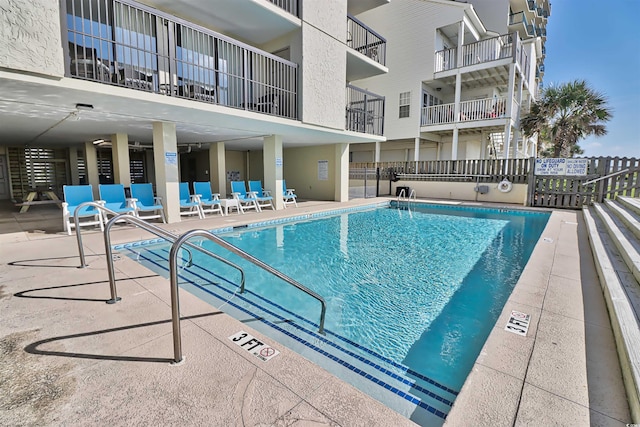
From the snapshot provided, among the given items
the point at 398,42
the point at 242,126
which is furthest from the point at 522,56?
the point at 242,126

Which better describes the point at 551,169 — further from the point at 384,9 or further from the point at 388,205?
the point at 384,9

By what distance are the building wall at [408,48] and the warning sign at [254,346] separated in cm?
1967

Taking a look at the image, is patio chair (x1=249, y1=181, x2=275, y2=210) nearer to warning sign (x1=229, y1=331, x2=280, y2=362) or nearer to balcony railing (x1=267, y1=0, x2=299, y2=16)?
balcony railing (x1=267, y1=0, x2=299, y2=16)

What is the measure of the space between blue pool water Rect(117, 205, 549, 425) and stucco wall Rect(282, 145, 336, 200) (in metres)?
6.59

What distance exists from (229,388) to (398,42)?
23030 mm

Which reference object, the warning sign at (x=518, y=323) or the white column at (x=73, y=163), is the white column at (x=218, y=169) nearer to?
the white column at (x=73, y=163)

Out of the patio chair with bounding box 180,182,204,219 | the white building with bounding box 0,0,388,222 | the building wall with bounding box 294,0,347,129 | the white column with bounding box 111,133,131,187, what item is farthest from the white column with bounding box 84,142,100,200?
the building wall with bounding box 294,0,347,129

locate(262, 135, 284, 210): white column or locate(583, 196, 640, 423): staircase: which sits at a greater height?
locate(262, 135, 284, 210): white column

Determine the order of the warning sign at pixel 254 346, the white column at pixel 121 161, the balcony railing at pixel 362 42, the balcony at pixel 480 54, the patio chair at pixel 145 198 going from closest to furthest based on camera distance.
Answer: the warning sign at pixel 254 346
the patio chair at pixel 145 198
the white column at pixel 121 161
the balcony railing at pixel 362 42
the balcony at pixel 480 54

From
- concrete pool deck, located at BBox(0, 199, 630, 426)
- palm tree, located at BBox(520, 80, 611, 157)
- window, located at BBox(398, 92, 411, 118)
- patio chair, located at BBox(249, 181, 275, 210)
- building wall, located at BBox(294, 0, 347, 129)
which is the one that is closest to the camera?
concrete pool deck, located at BBox(0, 199, 630, 426)

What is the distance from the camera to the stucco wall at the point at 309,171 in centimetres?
1528

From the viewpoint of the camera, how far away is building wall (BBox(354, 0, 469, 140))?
61.8 feet

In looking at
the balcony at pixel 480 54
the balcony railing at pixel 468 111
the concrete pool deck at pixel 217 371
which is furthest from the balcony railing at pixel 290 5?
the balcony at pixel 480 54

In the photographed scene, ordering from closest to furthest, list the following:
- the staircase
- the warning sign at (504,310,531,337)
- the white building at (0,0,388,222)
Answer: the staircase → the warning sign at (504,310,531,337) → the white building at (0,0,388,222)
